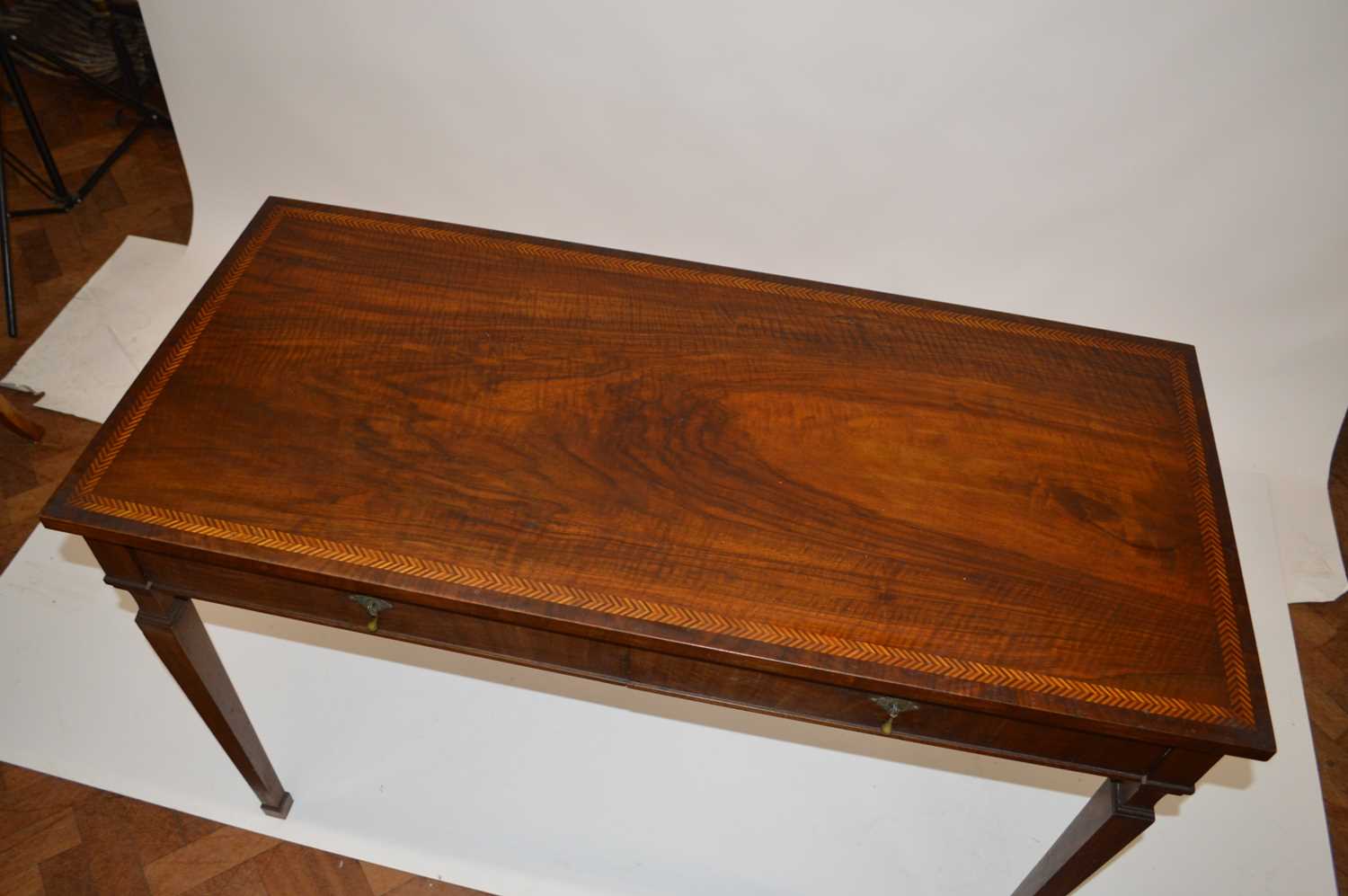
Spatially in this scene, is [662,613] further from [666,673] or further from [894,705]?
[894,705]

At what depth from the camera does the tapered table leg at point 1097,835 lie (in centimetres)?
162

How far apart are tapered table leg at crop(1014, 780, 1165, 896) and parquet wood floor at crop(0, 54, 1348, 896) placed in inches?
31.3

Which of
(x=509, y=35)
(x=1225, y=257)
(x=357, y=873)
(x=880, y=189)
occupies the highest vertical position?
(x=1225, y=257)

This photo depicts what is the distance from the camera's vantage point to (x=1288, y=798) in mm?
2303

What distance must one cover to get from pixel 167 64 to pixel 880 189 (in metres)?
2.01

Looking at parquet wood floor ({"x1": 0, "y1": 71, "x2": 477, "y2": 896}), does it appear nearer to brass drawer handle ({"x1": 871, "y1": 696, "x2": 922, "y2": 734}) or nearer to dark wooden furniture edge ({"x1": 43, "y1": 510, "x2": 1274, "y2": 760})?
dark wooden furniture edge ({"x1": 43, "y1": 510, "x2": 1274, "y2": 760})

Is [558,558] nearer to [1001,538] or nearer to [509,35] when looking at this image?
[1001,538]

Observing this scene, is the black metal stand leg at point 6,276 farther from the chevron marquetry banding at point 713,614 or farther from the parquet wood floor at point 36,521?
the chevron marquetry banding at point 713,614

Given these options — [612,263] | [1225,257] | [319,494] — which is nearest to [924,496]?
[612,263]

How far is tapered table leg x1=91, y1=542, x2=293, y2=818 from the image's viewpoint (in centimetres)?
166

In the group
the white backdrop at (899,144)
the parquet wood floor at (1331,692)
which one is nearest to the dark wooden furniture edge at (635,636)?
the parquet wood floor at (1331,692)

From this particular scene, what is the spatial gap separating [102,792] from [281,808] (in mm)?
392

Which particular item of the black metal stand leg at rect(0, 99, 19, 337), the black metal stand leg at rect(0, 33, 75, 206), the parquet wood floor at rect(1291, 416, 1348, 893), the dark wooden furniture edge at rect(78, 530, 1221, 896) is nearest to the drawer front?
the dark wooden furniture edge at rect(78, 530, 1221, 896)

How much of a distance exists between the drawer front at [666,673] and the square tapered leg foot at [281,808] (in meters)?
0.68
